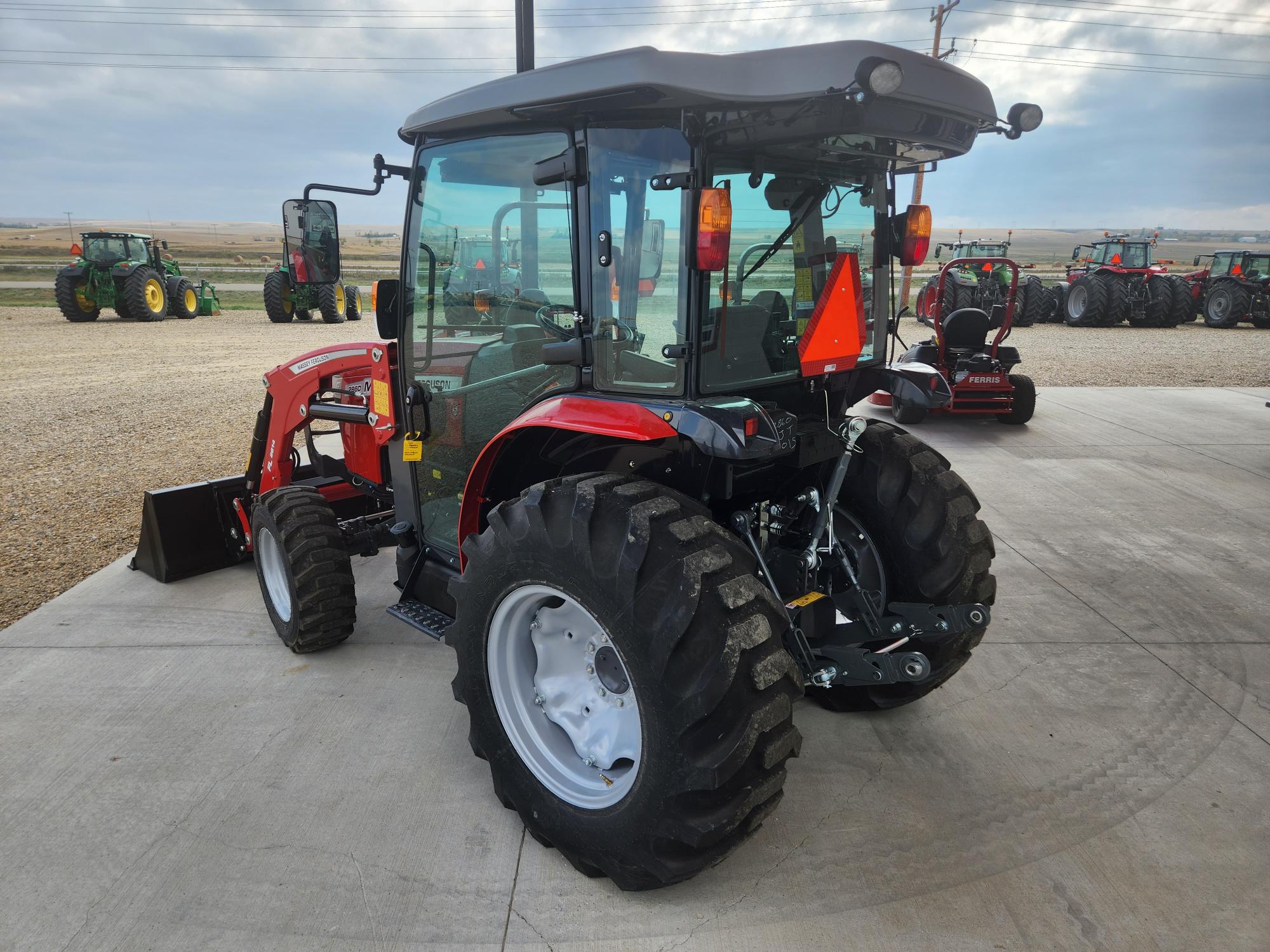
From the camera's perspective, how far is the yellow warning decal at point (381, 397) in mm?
3289

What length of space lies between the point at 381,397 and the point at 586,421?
1.43 m

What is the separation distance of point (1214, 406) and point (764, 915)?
32.7 ft

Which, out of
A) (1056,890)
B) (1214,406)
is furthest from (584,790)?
(1214,406)

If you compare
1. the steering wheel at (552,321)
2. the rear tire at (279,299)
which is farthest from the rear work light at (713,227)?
the rear tire at (279,299)

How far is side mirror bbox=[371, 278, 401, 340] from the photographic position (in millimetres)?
3121

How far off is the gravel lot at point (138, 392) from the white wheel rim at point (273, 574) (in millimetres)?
1453

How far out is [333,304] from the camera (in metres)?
18.4

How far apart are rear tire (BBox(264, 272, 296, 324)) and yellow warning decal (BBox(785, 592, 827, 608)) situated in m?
18.1

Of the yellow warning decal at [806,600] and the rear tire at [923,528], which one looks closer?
the yellow warning decal at [806,600]

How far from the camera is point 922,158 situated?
2518 millimetres

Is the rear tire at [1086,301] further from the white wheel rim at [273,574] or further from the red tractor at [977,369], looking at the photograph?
the white wheel rim at [273,574]

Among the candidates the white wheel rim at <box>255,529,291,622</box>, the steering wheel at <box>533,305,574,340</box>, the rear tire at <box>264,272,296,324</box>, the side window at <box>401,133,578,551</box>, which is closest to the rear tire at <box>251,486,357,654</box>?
the white wheel rim at <box>255,529,291,622</box>

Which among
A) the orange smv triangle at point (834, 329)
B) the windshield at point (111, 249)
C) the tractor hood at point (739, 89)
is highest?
the windshield at point (111, 249)

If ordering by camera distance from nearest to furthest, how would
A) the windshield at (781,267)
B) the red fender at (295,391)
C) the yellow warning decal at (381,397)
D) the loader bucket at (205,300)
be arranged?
the windshield at (781,267)
the yellow warning decal at (381,397)
the red fender at (295,391)
the loader bucket at (205,300)
